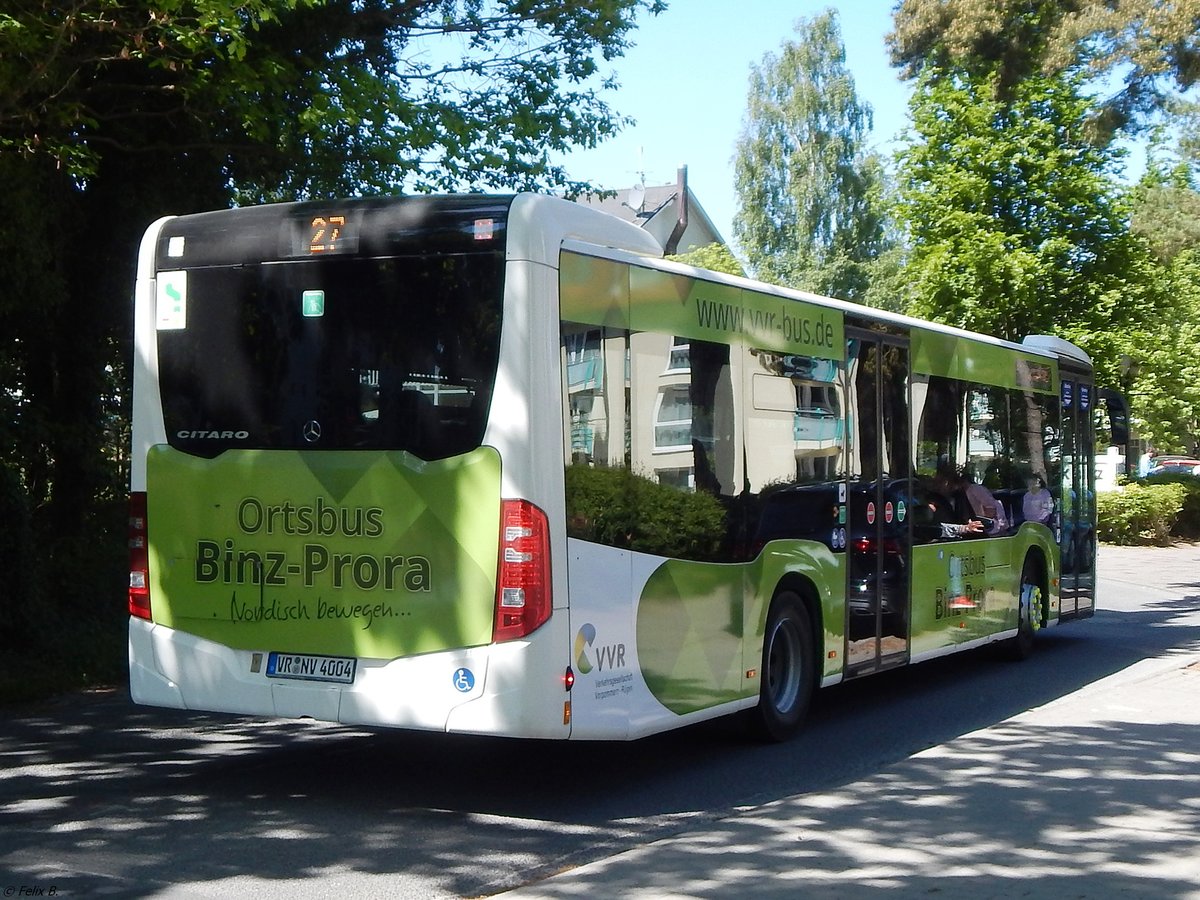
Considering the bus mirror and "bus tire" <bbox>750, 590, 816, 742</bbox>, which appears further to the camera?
the bus mirror

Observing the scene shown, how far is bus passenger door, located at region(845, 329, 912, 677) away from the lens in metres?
10.3

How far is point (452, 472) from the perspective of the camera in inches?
278

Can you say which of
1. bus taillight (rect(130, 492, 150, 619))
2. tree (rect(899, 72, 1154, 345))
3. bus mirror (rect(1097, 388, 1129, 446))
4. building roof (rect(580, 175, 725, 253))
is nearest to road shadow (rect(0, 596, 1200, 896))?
bus taillight (rect(130, 492, 150, 619))

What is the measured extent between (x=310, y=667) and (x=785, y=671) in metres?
3.53

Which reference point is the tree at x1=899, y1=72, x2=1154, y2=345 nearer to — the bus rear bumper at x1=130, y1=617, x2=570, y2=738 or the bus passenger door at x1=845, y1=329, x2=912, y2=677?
the bus passenger door at x1=845, y1=329, x2=912, y2=677

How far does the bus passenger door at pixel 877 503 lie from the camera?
10344 millimetres

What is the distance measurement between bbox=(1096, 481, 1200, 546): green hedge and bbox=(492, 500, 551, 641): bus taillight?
2863 cm

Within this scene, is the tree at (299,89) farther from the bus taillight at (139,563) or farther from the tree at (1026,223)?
the tree at (1026,223)

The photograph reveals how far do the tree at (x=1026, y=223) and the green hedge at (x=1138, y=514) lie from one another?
504 cm

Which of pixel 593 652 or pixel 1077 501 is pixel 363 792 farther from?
pixel 1077 501

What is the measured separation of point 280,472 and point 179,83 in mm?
6385

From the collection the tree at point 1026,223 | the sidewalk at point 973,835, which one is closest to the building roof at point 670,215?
the tree at point 1026,223

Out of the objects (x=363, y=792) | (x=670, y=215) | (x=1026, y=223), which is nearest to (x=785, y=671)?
(x=363, y=792)

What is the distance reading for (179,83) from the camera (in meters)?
12.6
